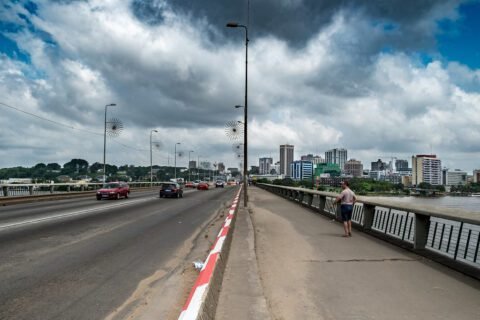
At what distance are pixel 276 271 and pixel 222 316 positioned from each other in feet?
8.97

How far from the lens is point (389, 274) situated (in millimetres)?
7000

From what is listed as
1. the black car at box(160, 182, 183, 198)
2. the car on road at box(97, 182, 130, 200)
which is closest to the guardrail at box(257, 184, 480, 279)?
the car on road at box(97, 182, 130, 200)

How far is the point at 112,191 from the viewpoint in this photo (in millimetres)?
32031

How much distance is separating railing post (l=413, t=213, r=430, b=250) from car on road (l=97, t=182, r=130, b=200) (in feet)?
88.2

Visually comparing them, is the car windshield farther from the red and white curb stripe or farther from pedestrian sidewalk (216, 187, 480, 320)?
the red and white curb stripe

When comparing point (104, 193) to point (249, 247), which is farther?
point (104, 193)

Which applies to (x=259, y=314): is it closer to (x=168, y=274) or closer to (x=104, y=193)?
(x=168, y=274)

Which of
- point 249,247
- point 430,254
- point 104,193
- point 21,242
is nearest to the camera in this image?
point 430,254

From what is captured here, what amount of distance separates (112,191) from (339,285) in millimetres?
28362

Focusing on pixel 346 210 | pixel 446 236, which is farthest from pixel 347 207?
pixel 446 236

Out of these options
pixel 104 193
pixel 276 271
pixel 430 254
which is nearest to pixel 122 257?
pixel 276 271

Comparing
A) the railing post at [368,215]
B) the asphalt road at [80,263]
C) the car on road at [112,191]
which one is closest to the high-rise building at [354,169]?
the car on road at [112,191]

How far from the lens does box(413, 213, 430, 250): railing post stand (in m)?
8.91

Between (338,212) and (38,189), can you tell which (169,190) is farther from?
(338,212)
